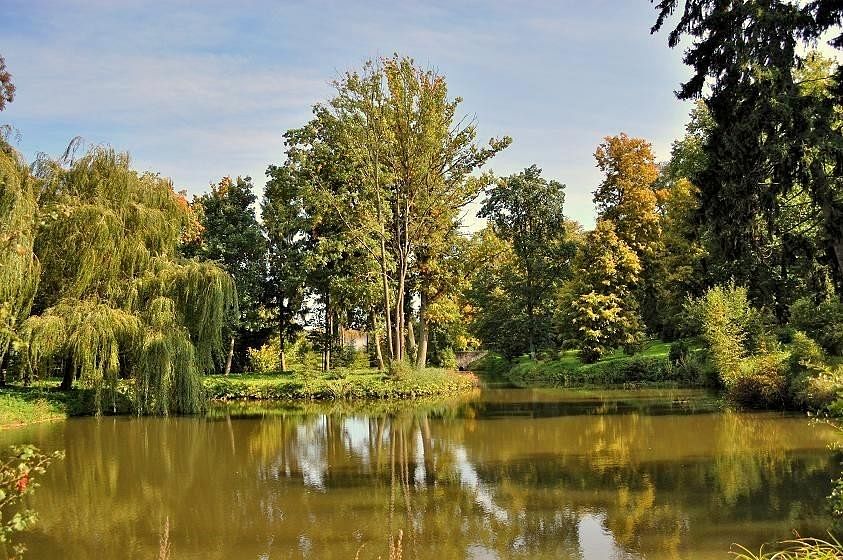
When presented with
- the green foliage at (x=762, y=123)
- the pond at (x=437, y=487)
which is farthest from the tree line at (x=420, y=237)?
the pond at (x=437, y=487)

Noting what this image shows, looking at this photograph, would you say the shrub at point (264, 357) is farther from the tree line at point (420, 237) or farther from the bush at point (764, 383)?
the bush at point (764, 383)

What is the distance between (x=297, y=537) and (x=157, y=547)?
1594mm

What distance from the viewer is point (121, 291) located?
20203mm

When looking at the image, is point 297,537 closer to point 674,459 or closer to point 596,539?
point 596,539

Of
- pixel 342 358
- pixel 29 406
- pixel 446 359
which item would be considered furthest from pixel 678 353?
pixel 29 406

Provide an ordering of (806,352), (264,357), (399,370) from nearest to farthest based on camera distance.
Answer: (806,352) → (399,370) → (264,357)

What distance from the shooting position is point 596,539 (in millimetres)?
7430

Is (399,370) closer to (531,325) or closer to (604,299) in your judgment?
(604,299)

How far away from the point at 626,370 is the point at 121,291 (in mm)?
22379

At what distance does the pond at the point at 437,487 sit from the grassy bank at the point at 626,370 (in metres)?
10.8

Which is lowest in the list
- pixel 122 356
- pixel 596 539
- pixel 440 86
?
pixel 596 539

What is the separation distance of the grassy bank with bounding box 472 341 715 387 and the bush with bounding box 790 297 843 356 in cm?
617

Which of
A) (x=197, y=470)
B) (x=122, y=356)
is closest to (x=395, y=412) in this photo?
(x=122, y=356)

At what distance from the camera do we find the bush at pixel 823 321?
18.6 metres
